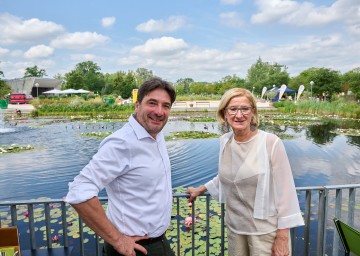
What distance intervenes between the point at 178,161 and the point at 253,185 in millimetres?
7728

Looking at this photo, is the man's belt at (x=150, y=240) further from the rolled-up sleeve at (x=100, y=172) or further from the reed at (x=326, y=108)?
the reed at (x=326, y=108)

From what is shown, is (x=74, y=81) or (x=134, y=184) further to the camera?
(x=74, y=81)

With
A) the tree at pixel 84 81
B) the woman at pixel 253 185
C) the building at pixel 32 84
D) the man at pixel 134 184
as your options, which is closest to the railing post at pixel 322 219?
the woman at pixel 253 185

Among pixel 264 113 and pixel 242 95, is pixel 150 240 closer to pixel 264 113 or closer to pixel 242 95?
pixel 242 95

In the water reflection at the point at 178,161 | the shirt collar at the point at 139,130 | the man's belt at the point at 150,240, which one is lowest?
the water reflection at the point at 178,161

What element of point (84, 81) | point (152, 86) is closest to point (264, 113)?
point (152, 86)

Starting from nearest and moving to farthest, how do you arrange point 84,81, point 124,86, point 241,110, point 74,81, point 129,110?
point 241,110 < point 129,110 < point 124,86 < point 74,81 < point 84,81

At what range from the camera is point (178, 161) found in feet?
31.2

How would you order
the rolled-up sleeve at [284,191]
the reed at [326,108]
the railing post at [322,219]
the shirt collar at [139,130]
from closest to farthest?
the shirt collar at [139,130] → the rolled-up sleeve at [284,191] → the railing post at [322,219] → the reed at [326,108]

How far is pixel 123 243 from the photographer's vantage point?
4.97ft

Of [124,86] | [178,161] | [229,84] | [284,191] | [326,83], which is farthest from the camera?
[229,84]

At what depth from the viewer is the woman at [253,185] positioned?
1795mm

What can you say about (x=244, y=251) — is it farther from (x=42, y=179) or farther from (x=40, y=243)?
(x=42, y=179)

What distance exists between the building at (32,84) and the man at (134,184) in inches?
2370
